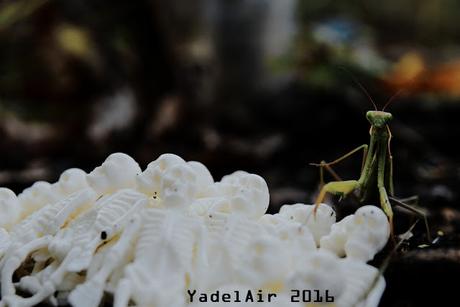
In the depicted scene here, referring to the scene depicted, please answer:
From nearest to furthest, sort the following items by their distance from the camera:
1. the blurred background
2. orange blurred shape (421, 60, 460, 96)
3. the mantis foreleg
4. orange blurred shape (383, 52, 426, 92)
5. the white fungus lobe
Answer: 1. the white fungus lobe
2. the mantis foreleg
3. the blurred background
4. orange blurred shape (383, 52, 426, 92)
5. orange blurred shape (421, 60, 460, 96)

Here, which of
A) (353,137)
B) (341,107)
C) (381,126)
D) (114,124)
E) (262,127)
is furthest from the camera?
(262,127)

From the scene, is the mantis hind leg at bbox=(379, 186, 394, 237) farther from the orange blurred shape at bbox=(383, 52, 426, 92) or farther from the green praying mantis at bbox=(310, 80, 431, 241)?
the orange blurred shape at bbox=(383, 52, 426, 92)

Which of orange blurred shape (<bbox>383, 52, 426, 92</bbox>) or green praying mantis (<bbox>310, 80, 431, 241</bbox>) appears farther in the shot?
orange blurred shape (<bbox>383, 52, 426, 92</bbox>)

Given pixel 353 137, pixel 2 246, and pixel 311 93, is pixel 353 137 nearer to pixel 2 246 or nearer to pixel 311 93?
pixel 311 93

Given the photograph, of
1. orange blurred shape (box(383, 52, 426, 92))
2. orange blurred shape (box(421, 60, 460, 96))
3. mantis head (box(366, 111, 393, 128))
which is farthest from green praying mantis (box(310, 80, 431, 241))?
orange blurred shape (box(421, 60, 460, 96))

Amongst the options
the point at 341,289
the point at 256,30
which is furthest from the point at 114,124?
the point at 341,289

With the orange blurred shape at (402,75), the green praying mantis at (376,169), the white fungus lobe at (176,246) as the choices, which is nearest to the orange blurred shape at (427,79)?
the orange blurred shape at (402,75)

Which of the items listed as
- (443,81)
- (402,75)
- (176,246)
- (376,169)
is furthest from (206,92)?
(176,246)

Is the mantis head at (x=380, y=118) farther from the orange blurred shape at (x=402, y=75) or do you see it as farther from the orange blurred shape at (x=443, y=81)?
the orange blurred shape at (x=443, y=81)

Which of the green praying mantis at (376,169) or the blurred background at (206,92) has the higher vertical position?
the blurred background at (206,92)
